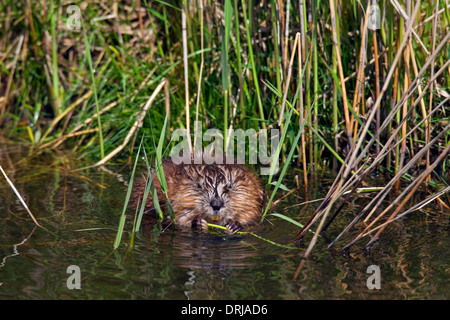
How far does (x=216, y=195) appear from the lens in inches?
139

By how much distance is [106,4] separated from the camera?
6.05m

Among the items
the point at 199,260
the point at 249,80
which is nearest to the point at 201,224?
the point at 199,260

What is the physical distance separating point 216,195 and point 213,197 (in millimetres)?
21

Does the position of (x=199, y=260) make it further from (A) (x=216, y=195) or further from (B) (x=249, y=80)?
(B) (x=249, y=80)

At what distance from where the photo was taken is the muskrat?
3557mm

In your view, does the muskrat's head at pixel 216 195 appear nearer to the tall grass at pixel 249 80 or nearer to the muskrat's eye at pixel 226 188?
the muskrat's eye at pixel 226 188

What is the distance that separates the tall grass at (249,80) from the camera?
3.76 metres

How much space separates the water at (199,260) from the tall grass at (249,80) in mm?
214

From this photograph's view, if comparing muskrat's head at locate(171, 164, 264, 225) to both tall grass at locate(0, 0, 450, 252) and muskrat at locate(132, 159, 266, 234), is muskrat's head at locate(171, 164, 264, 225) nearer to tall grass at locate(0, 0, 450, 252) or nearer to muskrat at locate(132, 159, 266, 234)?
muskrat at locate(132, 159, 266, 234)

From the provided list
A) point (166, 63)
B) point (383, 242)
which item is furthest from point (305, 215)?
point (166, 63)

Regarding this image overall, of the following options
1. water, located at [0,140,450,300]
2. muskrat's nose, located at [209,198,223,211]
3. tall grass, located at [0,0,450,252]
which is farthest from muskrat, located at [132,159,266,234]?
tall grass, located at [0,0,450,252]

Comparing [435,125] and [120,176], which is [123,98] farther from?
[435,125]

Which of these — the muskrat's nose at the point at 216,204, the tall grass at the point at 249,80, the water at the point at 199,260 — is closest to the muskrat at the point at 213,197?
the muskrat's nose at the point at 216,204

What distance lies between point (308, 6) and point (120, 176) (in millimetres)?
1831
